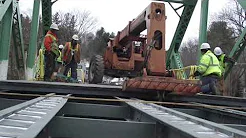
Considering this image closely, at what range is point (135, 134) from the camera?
3197 millimetres

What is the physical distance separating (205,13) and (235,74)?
25.8 m

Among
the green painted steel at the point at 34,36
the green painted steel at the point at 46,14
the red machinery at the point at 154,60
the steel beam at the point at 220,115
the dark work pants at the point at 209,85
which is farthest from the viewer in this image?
the green painted steel at the point at 46,14

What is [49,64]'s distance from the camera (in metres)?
10.8

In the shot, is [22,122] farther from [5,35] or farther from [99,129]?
[5,35]

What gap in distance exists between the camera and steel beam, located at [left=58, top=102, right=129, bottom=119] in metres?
4.78

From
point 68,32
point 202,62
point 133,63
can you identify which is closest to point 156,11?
point 202,62

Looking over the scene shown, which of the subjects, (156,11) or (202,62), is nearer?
(156,11)

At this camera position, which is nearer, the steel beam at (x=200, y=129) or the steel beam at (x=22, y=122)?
the steel beam at (x=22, y=122)

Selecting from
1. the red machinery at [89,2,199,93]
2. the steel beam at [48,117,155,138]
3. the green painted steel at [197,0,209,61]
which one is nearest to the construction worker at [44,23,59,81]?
the red machinery at [89,2,199,93]

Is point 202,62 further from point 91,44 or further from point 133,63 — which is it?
point 91,44

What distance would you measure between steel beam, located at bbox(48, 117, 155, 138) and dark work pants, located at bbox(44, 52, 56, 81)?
7.57 metres

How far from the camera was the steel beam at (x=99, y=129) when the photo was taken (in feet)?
10.5

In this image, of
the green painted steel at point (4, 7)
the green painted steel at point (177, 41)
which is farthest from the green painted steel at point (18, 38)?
the green painted steel at point (177, 41)

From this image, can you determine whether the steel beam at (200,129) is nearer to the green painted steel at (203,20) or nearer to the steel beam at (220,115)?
the steel beam at (220,115)
